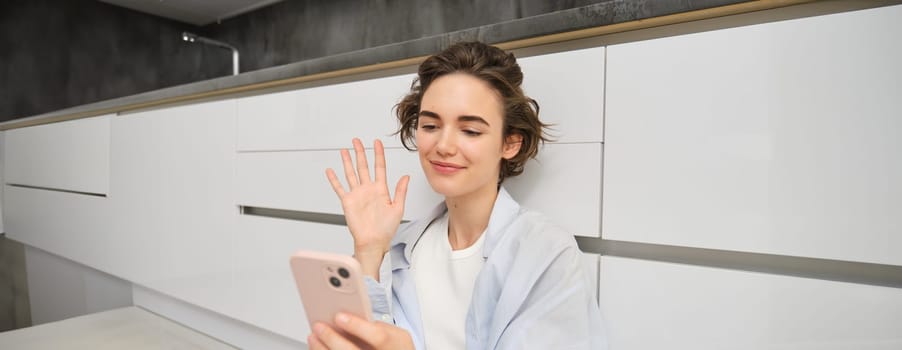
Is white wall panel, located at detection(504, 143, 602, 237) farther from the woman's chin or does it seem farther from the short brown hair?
the woman's chin

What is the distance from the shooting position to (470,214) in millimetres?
781

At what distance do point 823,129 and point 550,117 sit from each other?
13.5 inches

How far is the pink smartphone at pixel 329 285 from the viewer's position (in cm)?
49

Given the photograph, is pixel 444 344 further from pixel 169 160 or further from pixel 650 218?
pixel 169 160

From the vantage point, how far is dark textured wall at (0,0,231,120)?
2455mm

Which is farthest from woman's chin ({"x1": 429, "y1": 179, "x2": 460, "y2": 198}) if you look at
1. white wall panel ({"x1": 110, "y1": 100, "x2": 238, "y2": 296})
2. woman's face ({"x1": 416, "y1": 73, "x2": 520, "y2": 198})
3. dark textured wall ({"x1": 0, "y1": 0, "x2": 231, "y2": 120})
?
dark textured wall ({"x1": 0, "y1": 0, "x2": 231, "y2": 120})

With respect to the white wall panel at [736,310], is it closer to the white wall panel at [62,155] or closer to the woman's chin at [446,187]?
the woman's chin at [446,187]

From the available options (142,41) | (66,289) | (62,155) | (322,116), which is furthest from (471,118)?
(142,41)

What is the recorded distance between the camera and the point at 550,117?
784mm

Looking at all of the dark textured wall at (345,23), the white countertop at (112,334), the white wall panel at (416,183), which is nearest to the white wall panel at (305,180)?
the white wall panel at (416,183)

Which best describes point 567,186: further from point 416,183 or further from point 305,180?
point 305,180

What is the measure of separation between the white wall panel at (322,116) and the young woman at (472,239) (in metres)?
0.16

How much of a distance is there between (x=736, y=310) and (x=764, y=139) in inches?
8.3

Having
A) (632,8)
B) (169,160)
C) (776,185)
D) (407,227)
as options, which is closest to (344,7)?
(169,160)
